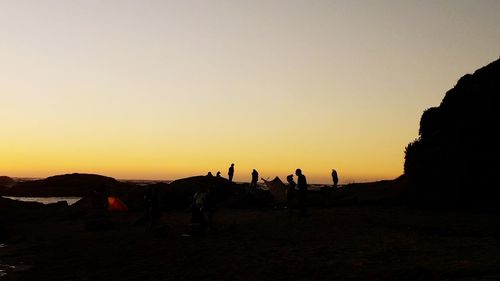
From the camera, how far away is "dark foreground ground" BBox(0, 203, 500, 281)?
13203mm

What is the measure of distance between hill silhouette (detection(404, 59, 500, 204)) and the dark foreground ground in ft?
8.66

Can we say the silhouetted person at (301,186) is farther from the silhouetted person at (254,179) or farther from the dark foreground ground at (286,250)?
the silhouetted person at (254,179)

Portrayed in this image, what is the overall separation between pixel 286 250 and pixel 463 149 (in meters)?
17.0

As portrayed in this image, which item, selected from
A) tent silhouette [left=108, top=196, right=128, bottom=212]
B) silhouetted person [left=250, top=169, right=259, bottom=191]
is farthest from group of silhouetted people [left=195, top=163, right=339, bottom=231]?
tent silhouette [left=108, top=196, right=128, bottom=212]

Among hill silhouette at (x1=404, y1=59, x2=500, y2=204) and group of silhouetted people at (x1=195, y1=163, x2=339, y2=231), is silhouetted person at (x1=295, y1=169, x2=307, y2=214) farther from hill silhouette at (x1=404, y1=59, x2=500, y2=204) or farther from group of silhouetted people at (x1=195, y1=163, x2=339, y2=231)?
hill silhouette at (x1=404, y1=59, x2=500, y2=204)

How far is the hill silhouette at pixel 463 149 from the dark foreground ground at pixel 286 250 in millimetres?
2641

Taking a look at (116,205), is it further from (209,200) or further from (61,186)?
(61,186)

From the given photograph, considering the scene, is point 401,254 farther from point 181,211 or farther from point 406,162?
point 181,211

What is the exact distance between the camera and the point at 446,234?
18.7 metres

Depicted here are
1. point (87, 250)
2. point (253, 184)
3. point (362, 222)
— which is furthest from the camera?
point (253, 184)

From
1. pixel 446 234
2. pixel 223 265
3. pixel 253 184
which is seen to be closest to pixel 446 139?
pixel 446 234

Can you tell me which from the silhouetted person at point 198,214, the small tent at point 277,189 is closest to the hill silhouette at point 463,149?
the small tent at point 277,189

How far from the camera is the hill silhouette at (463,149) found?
27609 mm

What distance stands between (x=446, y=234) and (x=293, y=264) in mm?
7914
